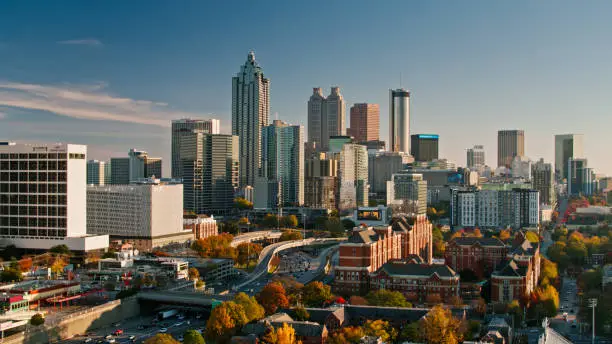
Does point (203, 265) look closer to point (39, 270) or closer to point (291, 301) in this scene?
point (39, 270)

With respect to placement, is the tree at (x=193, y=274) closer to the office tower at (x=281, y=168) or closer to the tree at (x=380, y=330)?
the tree at (x=380, y=330)

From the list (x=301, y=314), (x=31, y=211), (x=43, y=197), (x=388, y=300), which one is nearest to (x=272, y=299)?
(x=301, y=314)

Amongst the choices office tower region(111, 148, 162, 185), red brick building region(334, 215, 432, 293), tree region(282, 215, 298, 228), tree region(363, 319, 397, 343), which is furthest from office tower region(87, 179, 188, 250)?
office tower region(111, 148, 162, 185)

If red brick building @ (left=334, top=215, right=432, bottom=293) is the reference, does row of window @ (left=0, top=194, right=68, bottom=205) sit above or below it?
above

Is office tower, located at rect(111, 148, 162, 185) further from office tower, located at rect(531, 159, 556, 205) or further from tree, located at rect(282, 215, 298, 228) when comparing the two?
office tower, located at rect(531, 159, 556, 205)

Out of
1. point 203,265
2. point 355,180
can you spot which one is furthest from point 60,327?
point 355,180

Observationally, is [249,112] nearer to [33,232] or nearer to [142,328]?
[33,232]
